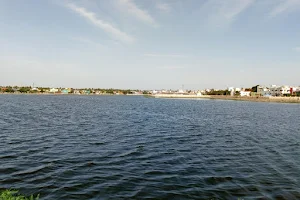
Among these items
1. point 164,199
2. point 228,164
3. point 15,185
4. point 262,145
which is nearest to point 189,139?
point 262,145

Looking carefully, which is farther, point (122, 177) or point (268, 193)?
point (122, 177)

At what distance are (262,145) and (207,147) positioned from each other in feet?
25.2

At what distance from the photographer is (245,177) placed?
17359 mm

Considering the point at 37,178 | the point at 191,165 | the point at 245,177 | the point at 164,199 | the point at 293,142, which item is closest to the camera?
the point at 164,199

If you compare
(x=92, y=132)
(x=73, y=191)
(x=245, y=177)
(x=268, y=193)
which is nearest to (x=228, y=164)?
(x=245, y=177)

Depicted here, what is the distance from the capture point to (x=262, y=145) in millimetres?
29016

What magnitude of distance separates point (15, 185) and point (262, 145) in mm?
27276

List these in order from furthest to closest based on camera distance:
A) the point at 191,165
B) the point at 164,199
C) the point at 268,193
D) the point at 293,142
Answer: the point at 293,142 → the point at 191,165 → the point at 268,193 → the point at 164,199

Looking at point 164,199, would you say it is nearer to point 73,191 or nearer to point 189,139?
point 73,191

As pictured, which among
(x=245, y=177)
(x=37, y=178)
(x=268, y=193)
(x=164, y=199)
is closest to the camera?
(x=164, y=199)

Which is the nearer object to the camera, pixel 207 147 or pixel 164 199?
pixel 164 199

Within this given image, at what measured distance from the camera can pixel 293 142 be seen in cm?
3098

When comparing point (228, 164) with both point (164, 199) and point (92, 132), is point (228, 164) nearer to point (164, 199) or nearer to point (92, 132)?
point (164, 199)

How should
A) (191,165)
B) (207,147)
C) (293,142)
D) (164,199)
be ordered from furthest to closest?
(293,142) < (207,147) < (191,165) < (164,199)
